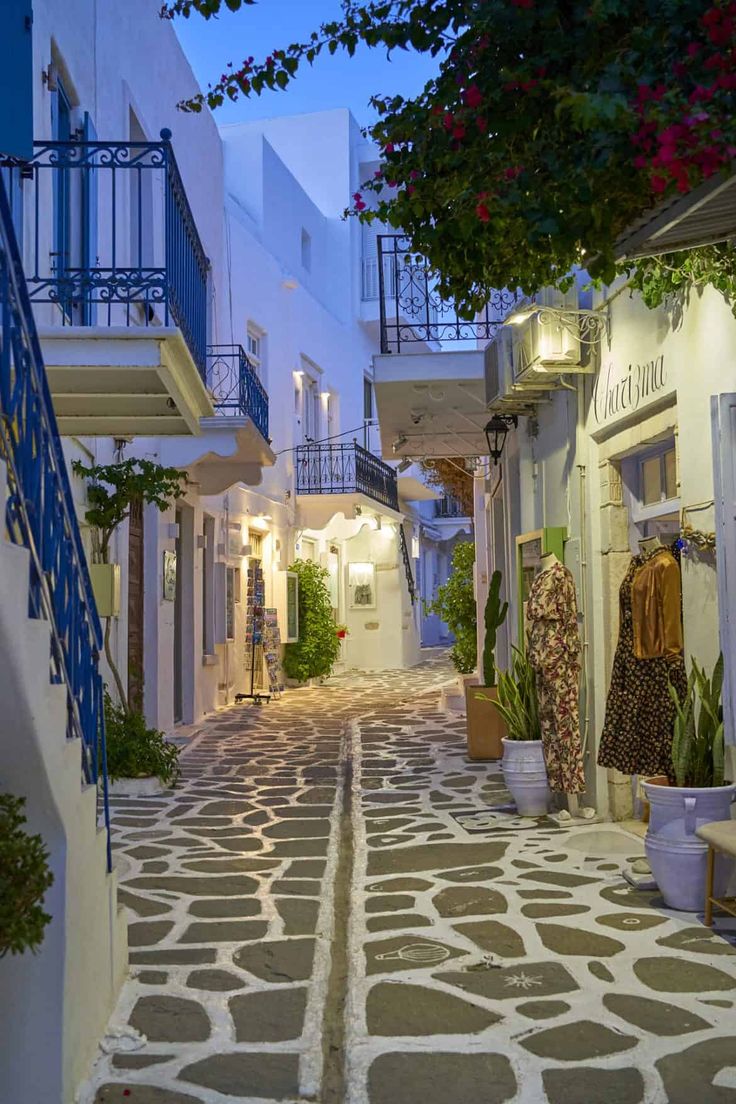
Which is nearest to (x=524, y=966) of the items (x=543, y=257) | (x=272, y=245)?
(x=543, y=257)

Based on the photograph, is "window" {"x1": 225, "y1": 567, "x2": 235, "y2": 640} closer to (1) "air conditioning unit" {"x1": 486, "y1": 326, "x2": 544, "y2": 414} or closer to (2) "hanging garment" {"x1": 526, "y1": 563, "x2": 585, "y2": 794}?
(1) "air conditioning unit" {"x1": 486, "y1": 326, "x2": 544, "y2": 414}

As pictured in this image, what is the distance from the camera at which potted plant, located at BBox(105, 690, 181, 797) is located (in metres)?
9.13

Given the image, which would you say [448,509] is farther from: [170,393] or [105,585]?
[170,393]

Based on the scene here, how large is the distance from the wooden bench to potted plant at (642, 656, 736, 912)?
0.30ft

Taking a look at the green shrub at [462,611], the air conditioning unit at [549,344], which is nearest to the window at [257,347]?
the green shrub at [462,611]

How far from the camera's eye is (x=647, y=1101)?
3.45 meters

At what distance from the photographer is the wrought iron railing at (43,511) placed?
3254 mm

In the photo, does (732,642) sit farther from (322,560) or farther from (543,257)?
(322,560)

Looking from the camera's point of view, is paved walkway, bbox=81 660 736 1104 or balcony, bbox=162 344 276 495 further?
balcony, bbox=162 344 276 495

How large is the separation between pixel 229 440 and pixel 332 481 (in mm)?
8908

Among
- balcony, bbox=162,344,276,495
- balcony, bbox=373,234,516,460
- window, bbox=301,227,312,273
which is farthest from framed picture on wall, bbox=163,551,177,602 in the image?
window, bbox=301,227,312,273

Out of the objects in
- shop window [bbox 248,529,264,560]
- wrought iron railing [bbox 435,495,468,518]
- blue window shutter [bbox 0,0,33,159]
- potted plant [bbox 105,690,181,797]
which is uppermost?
wrought iron railing [bbox 435,495,468,518]

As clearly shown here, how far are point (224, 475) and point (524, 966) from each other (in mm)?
9641

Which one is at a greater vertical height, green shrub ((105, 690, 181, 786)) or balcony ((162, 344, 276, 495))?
balcony ((162, 344, 276, 495))
